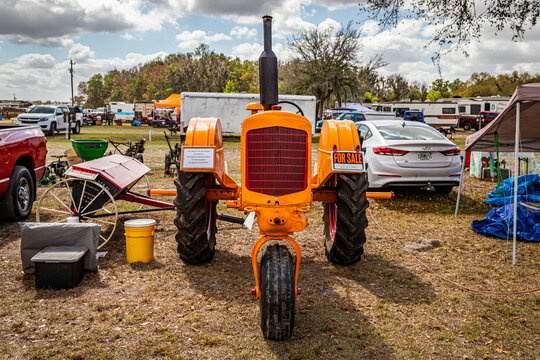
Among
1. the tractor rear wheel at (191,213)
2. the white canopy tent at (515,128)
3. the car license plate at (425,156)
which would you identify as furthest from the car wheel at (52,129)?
the white canopy tent at (515,128)

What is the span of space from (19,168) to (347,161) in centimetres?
556

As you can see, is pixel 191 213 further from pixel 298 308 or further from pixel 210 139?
pixel 298 308

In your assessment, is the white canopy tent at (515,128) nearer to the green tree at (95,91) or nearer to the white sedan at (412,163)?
the white sedan at (412,163)

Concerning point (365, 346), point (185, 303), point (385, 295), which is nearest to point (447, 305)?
point (385, 295)

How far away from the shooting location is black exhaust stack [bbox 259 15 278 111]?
175 inches

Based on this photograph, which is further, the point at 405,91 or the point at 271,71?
the point at 405,91

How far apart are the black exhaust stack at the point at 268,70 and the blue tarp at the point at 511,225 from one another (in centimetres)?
428

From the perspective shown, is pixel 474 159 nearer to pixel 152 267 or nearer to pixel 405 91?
pixel 152 267

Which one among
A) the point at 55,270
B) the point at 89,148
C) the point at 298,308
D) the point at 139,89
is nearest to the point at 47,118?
the point at 89,148

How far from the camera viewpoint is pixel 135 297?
4.57 meters

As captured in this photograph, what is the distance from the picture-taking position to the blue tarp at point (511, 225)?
22.1ft

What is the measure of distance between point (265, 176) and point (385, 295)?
1877 millimetres

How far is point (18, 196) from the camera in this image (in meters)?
7.33

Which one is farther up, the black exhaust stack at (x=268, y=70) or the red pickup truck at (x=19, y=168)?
the black exhaust stack at (x=268, y=70)
